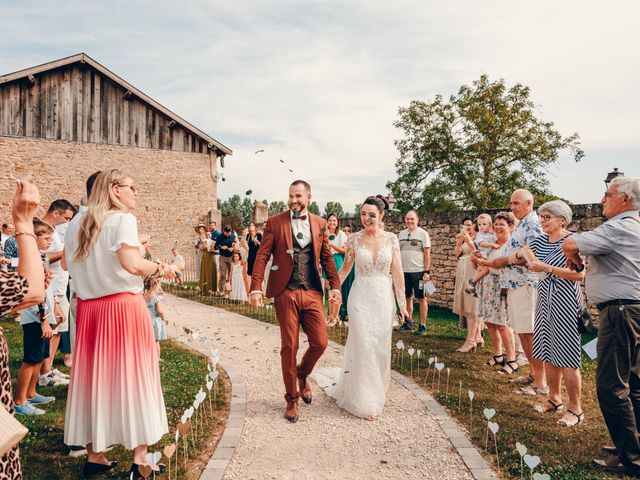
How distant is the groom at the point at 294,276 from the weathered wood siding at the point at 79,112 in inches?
702

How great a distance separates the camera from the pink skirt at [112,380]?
145 inches

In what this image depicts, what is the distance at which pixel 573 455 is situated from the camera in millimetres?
4469

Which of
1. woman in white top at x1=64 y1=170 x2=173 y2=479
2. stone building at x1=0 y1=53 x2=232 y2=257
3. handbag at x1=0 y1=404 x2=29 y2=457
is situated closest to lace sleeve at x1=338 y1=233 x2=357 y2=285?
woman in white top at x1=64 y1=170 x2=173 y2=479

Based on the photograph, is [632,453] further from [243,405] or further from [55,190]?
[55,190]

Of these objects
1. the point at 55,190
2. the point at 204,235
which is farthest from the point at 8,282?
the point at 55,190

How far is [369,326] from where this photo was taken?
5.68m

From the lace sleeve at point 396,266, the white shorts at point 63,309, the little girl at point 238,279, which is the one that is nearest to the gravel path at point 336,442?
the lace sleeve at point 396,266

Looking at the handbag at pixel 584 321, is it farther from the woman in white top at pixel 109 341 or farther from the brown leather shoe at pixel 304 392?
the woman in white top at pixel 109 341

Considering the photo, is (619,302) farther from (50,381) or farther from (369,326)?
(50,381)

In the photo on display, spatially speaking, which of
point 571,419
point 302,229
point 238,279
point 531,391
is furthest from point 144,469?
point 238,279

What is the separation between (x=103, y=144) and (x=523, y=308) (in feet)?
62.4

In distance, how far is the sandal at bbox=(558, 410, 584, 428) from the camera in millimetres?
5145

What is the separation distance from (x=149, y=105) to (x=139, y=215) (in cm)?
474

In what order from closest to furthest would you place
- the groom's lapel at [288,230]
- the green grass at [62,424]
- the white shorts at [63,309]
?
the green grass at [62,424], the groom's lapel at [288,230], the white shorts at [63,309]
